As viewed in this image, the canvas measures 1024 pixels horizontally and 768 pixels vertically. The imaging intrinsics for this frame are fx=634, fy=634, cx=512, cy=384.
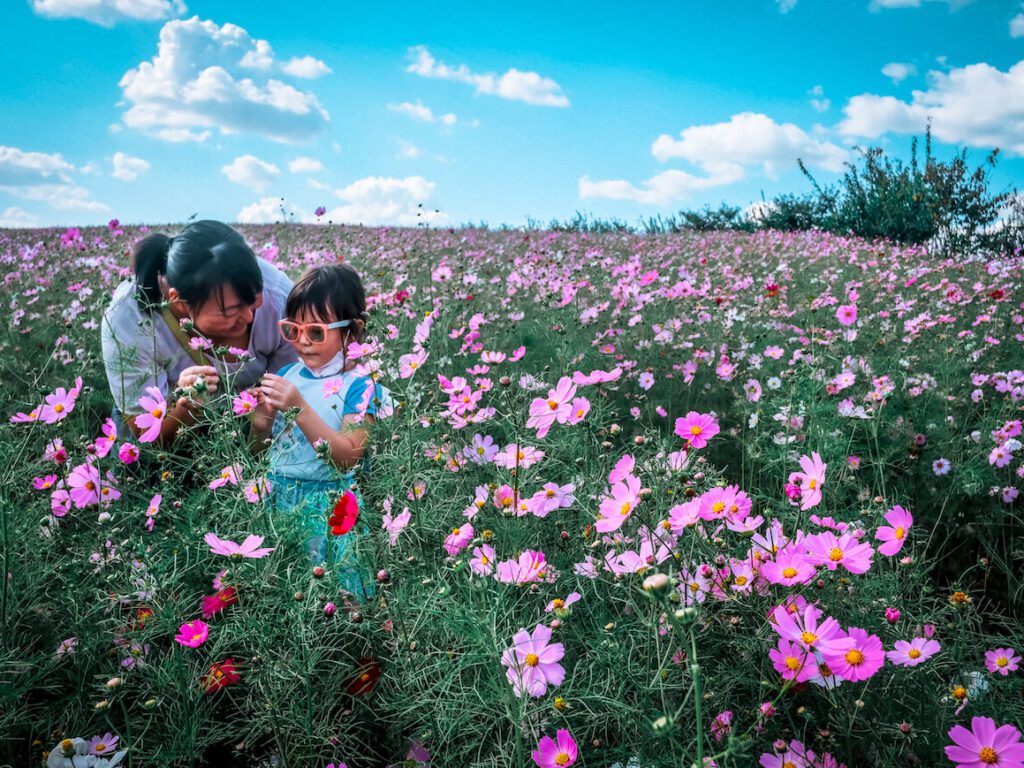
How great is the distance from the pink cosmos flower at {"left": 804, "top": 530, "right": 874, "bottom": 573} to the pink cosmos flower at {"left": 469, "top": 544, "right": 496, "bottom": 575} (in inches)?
20.8

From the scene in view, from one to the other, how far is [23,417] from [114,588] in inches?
22.3

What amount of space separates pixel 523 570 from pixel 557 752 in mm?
308

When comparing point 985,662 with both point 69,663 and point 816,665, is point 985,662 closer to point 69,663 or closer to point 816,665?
point 816,665

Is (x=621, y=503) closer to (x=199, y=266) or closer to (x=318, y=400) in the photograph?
(x=318, y=400)

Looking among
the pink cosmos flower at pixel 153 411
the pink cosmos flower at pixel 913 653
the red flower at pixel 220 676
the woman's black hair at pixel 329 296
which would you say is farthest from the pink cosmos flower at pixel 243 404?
the pink cosmos flower at pixel 913 653

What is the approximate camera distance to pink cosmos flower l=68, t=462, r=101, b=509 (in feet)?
4.81

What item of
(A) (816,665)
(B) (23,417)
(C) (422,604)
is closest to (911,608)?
(A) (816,665)

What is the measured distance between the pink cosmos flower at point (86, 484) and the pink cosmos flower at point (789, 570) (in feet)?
4.72

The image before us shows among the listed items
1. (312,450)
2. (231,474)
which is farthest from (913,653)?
(312,450)

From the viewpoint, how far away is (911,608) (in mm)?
1397

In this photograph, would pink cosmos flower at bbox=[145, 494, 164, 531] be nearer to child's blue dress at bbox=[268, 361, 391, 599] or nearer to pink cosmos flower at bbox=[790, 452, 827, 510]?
child's blue dress at bbox=[268, 361, 391, 599]

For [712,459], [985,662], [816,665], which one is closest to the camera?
[816,665]

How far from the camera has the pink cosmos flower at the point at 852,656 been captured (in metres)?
0.92

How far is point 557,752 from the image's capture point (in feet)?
3.10
